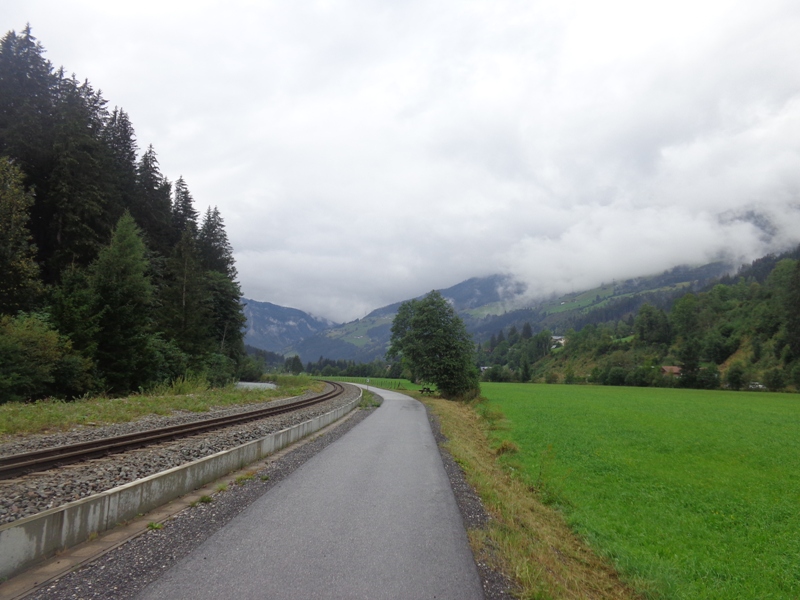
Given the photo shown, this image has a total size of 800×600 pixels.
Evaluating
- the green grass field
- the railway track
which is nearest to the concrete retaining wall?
the railway track

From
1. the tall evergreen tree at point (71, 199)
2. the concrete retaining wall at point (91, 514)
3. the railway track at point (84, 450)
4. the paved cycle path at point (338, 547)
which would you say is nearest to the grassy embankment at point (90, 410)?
the railway track at point (84, 450)

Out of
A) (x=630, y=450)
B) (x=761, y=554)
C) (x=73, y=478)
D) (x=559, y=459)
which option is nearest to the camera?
(x=73, y=478)

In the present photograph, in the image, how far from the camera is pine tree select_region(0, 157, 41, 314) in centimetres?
2111

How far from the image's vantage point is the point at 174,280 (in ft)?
139

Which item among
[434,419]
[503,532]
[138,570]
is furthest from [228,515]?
[434,419]

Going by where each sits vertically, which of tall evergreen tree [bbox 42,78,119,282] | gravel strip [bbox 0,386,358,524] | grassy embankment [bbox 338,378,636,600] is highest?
tall evergreen tree [bbox 42,78,119,282]

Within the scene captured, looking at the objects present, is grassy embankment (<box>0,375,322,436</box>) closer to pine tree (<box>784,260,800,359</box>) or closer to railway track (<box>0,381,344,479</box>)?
railway track (<box>0,381,344,479</box>)

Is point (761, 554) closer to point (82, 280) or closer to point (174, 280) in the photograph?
point (82, 280)

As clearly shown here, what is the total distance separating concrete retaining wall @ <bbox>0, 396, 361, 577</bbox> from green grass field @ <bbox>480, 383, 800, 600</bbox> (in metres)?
8.52

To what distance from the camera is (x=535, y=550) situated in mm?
7215

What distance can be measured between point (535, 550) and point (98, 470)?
8.71m

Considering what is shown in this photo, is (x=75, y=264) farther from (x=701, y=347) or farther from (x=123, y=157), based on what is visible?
(x=701, y=347)

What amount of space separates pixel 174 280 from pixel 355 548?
42.5 metres

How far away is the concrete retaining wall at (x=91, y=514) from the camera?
4.99 meters
